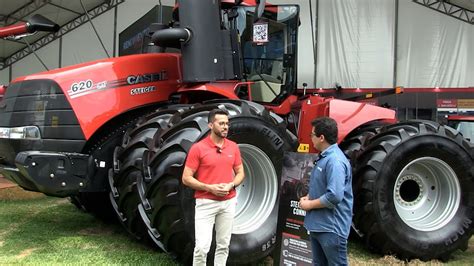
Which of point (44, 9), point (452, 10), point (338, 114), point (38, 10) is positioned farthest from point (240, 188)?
point (44, 9)

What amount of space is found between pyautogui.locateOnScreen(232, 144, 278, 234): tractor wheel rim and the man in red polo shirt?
2.86 feet

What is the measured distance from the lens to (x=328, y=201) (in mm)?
3412

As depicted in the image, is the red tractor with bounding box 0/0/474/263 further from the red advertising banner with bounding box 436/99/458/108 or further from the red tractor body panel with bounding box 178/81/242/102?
the red advertising banner with bounding box 436/99/458/108

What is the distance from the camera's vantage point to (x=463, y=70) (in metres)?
18.6

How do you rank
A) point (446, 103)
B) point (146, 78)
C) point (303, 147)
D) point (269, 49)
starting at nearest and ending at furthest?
point (146, 78) < point (303, 147) < point (269, 49) < point (446, 103)

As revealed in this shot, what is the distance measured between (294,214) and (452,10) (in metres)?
17.0

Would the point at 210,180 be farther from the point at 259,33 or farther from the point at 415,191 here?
the point at 415,191

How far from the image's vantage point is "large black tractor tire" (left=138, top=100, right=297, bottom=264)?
450 centimetres

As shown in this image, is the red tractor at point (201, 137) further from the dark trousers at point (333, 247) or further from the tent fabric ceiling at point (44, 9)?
the tent fabric ceiling at point (44, 9)

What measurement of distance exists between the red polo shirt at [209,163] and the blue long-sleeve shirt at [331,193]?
823mm

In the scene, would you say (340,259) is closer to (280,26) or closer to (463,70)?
(280,26)

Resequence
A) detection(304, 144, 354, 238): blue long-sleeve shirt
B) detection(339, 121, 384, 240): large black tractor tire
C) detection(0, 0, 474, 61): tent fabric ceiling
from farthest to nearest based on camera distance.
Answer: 1. detection(0, 0, 474, 61): tent fabric ceiling
2. detection(339, 121, 384, 240): large black tractor tire
3. detection(304, 144, 354, 238): blue long-sleeve shirt

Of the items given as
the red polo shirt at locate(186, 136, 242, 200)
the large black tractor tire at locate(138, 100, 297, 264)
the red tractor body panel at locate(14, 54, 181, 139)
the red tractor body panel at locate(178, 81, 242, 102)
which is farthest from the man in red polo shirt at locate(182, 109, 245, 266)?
the red tractor body panel at locate(14, 54, 181, 139)

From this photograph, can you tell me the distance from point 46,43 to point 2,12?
382cm
